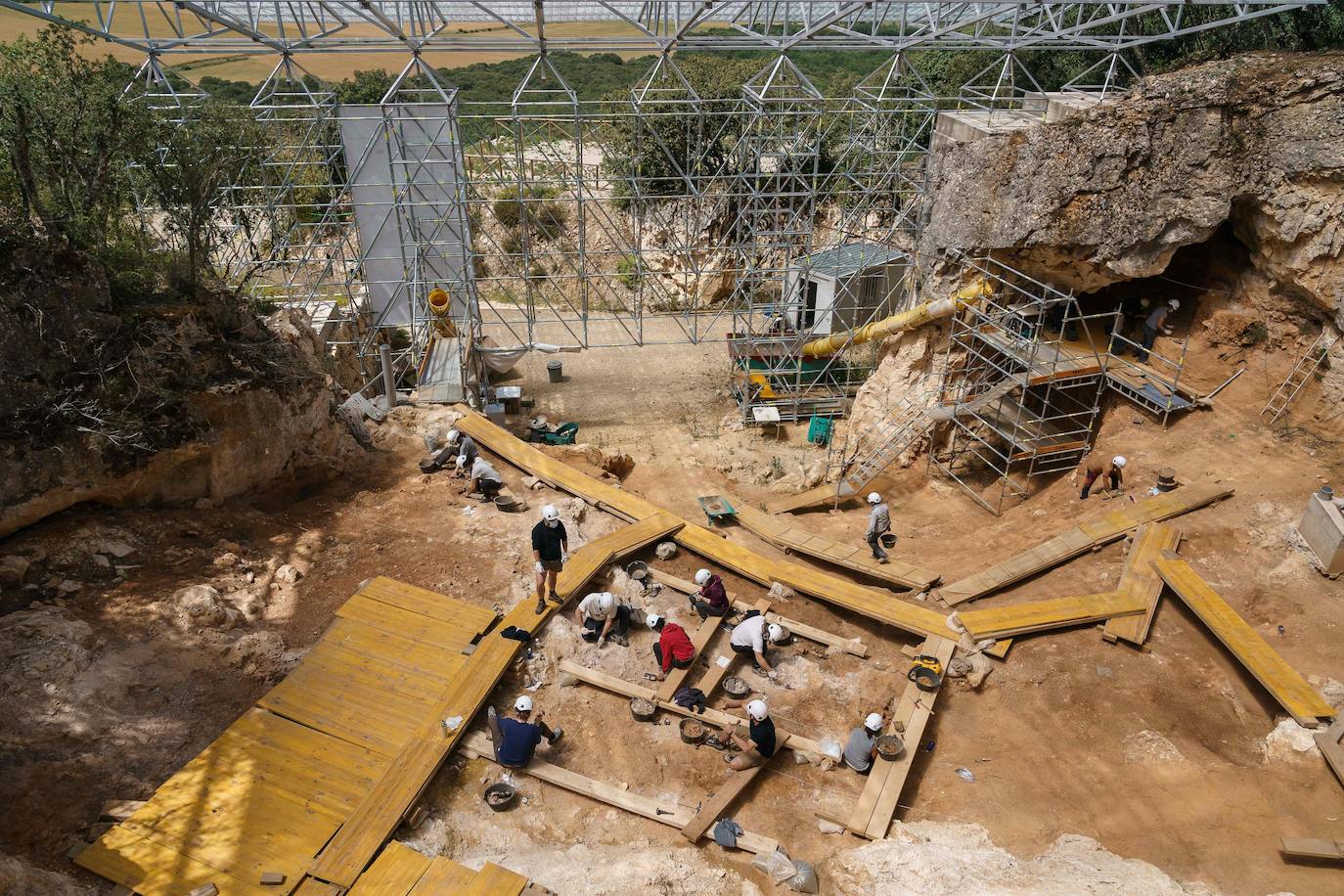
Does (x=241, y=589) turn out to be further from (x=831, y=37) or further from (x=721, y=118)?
(x=721, y=118)

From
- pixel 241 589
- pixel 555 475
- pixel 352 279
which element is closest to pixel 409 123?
pixel 352 279

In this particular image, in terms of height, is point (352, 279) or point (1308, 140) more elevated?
point (1308, 140)

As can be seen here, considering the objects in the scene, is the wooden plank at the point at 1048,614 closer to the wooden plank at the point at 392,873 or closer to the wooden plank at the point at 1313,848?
the wooden plank at the point at 1313,848

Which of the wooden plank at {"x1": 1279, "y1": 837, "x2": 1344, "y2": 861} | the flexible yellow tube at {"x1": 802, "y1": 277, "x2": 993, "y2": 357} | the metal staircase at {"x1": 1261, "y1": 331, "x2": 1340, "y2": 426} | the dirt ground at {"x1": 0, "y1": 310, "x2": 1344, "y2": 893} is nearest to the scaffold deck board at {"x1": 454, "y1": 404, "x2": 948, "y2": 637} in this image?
the dirt ground at {"x1": 0, "y1": 310, "x2": 1344, "y2": 893}

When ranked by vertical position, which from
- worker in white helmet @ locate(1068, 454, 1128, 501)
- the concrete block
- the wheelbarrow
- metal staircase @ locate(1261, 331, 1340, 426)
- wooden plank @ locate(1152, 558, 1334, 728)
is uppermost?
metal staircase @ locate(1261, 331, 1340, 426)

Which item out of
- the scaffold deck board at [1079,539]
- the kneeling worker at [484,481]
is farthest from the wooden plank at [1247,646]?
the kneeling worker at [484,481]

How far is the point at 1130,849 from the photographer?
7.73 metres

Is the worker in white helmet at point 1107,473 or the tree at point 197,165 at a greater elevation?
the tree at point 197,165

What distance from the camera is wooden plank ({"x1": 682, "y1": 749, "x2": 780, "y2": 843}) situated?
7.65 metres

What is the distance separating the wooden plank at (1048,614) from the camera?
10.2 metres

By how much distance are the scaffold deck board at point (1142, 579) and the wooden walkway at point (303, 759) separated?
24.6 ft

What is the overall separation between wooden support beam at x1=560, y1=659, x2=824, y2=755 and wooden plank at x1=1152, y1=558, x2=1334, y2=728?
4872 mm

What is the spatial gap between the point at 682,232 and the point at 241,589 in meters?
21.1

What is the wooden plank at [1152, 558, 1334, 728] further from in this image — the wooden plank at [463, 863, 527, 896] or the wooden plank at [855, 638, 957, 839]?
the wooden plank at [463, 863, 527, 896]
